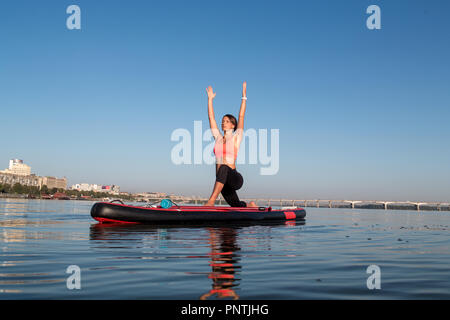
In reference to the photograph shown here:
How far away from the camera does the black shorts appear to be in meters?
16.5

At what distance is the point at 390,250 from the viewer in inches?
359

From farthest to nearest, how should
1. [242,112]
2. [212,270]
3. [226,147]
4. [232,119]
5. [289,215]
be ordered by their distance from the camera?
1. [289,215]
2. [242,112]
3. [232,119]
4. [226,147]
5. [212,270]

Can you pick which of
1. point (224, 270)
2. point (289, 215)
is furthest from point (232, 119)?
point (224, 270)

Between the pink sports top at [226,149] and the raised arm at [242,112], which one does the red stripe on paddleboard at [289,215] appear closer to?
the pink sports top at [226,149]

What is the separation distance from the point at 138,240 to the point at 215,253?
293 centimetres

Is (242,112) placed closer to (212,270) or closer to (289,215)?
(289,215)

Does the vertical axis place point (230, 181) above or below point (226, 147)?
below

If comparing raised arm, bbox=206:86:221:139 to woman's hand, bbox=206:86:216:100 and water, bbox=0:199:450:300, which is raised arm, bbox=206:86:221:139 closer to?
woman's hand, bbox=206:86:216:100

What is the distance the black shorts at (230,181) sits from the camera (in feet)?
54.0

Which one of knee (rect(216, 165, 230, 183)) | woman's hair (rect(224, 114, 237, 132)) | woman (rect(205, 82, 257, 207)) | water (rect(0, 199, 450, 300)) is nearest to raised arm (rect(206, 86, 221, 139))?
woman (rect(205, 82, 257, 207))

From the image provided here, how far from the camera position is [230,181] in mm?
16938

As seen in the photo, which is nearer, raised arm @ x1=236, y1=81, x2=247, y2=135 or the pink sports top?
the pink sports top

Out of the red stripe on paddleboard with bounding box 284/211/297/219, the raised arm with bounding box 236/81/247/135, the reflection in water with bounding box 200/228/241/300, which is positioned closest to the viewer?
the reflection in water with bounding box 200/228/241/300

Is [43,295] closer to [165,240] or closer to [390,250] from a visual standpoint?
[165,240]
